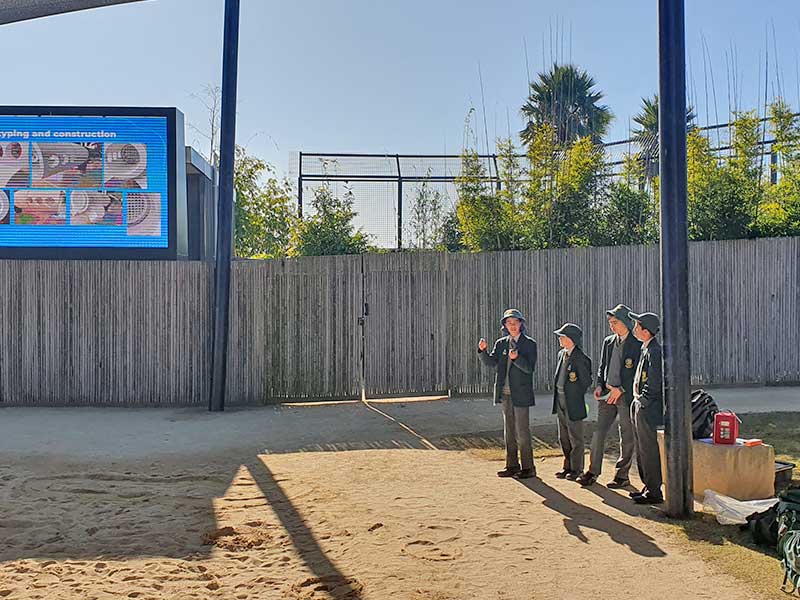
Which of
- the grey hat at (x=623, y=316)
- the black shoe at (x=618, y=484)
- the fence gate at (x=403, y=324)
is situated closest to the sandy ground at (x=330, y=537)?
the black shoe at (x=618, y=484)

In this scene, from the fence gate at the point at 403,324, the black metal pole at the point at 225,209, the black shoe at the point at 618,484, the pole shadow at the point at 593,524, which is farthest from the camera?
the fence gate at the point at 403,324

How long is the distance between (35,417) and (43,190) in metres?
3.82

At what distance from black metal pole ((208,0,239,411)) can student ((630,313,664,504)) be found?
279 inches

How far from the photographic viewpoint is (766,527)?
17.4 ft

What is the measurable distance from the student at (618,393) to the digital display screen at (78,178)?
837 cm

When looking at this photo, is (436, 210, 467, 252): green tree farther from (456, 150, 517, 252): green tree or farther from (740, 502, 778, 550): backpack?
(740, 502, 778, 550): backpack

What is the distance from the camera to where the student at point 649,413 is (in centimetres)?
652

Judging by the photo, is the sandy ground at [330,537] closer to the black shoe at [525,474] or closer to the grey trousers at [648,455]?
the black shoe at [525,474]

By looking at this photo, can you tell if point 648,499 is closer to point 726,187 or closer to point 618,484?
point 618,484

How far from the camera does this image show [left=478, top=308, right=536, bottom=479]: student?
24.5ft

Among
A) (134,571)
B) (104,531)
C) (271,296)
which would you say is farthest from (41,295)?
(134,571)

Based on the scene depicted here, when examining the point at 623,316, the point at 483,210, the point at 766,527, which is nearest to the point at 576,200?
the point at 483,210

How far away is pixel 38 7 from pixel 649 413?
8.86m

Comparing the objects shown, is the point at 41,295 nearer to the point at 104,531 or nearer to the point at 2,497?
the point at 2,497
